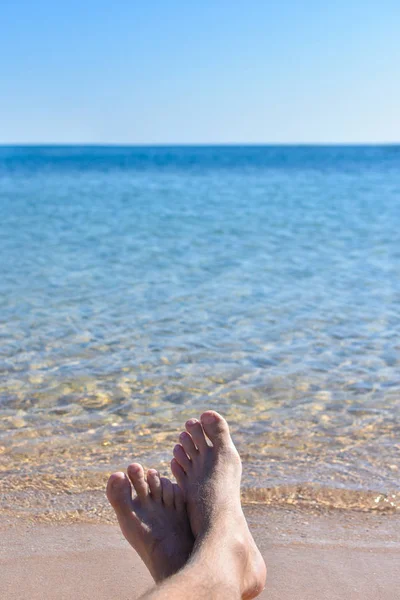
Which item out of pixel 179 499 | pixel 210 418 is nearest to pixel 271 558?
pixel 179 499

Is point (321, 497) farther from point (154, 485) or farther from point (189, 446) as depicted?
point (154, 485)

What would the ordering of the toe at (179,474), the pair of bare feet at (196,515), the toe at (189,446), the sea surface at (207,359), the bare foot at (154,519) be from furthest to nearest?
the sea surface at (207,359) → the toe at (189,446) → the toe at (179,474) → the bare foot at (154,519) → the pair of bare feet at (196,515)

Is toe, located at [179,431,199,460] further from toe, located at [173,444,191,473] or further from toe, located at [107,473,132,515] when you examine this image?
toe, located at [107,473,132,515]

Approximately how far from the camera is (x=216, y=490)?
264 cm

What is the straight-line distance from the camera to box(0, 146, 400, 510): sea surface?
3.27 m

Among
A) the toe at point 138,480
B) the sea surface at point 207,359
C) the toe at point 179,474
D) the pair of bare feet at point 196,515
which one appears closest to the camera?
the pair of bare feet at point 196,515

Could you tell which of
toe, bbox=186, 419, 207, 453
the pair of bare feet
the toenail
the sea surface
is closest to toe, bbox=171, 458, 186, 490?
the pair of bare feet

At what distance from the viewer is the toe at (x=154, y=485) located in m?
2.64

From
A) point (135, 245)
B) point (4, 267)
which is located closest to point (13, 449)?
point (4, 267)

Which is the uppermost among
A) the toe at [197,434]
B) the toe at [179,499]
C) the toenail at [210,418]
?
the toenail at [210,418]

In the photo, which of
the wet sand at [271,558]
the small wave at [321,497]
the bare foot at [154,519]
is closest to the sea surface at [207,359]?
the small wave at [321,497]

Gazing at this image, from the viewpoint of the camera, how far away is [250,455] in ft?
11.0

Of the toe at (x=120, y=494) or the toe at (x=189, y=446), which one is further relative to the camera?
the toe at (x=189, y=446)

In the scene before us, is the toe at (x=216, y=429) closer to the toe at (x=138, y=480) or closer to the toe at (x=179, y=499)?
the toe at (x=179, y=499)
